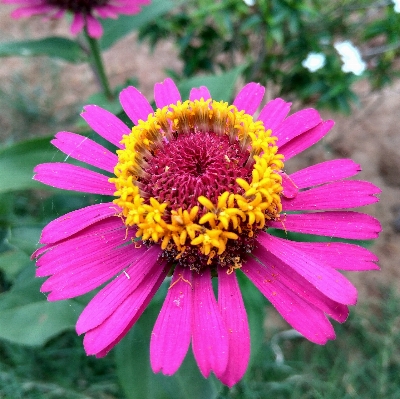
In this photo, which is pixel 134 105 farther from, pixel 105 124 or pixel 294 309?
pixel 294 309

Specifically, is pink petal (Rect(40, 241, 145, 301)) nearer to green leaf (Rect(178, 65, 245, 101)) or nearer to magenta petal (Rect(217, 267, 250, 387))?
magenta petal (Rect(217, 267, 250, 387))

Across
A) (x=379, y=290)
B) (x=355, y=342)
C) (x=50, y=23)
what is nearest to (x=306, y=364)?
(x=355, y=342)

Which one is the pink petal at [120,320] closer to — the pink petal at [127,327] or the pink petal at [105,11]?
the pink petal at [127,327]

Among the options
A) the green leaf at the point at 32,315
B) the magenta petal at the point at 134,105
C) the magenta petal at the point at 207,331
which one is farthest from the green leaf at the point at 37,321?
the magenta petal at the point at 134,105

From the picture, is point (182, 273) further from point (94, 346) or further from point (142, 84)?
point (142, 84)

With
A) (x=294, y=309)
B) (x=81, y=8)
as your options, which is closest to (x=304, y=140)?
(x=294, y=309)
